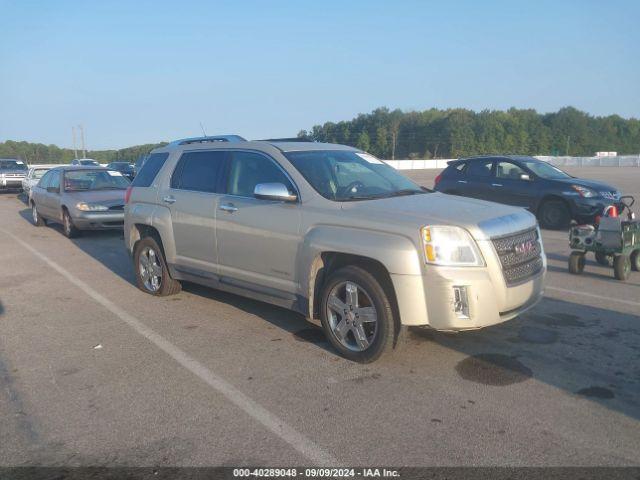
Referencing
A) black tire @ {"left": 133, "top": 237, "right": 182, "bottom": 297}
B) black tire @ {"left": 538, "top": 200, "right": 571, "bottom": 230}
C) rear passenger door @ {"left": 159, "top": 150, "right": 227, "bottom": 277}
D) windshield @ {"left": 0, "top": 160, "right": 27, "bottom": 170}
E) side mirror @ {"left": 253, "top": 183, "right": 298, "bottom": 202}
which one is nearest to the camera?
side mirror @ {"left": 253, "top": 183, "right": 298, "bottom": 202}

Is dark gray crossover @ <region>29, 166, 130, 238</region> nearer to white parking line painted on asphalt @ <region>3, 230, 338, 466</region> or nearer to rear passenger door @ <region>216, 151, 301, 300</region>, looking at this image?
white parking line painted on asphalt @ <region>3, 230, 338, 466</region>

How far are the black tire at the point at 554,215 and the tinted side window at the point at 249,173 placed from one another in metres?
8.81

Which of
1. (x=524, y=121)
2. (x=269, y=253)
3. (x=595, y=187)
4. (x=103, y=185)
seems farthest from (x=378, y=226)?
(x=524, y=121)

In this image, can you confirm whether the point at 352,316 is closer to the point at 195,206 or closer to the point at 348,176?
the point at 348,176

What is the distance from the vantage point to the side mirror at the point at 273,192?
5145 millimetres

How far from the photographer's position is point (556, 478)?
3.11 m

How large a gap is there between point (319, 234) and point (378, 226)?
0.58 meters

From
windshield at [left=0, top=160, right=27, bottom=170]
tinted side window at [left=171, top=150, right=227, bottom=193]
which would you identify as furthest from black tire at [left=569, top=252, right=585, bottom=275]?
windshield at [left=0, top=160, right=27, bottom=170]

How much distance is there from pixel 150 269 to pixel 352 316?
3420 mm

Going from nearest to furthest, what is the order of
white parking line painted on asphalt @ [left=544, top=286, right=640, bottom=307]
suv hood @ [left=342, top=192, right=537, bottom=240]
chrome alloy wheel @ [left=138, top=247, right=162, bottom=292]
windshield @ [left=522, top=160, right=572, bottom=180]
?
suv hood @ [left=342, top=192, right=537, bottom=240] < white parking line painted on asphalt @ [left=544, top=286, right=640, bottom=307] < chrome alloy wheel @ [left=138, top=247, right=162, bottom=292] < windshield @ [left=522, top=160, right=572, bottom=180]

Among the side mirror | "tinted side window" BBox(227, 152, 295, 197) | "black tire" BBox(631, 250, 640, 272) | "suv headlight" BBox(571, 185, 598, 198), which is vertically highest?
"tinted side window" BBox(227, 152, 295, 197)

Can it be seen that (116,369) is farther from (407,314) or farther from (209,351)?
(407,314)

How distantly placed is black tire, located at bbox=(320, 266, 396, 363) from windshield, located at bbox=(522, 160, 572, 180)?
939cm

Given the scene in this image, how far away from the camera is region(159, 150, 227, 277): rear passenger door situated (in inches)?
243
